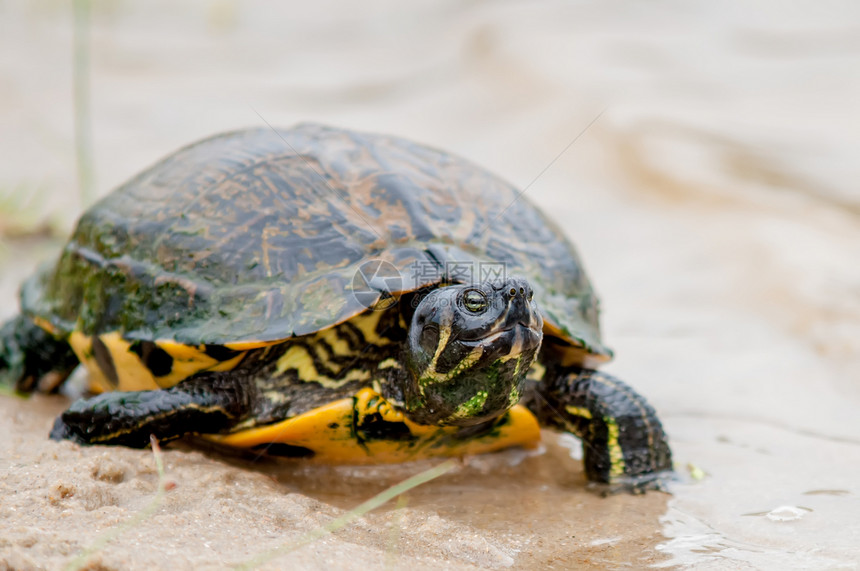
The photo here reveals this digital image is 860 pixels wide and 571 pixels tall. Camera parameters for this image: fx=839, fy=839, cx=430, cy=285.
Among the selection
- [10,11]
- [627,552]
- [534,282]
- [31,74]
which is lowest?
[627,552]

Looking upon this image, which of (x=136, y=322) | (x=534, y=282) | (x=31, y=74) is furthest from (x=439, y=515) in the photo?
(x=31, y=74)

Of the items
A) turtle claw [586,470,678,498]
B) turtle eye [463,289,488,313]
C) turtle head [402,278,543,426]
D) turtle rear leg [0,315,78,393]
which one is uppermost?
turtle eye [463,289,488,313]

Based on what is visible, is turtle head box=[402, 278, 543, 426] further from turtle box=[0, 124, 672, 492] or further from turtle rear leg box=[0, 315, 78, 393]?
turtle rear leg box=[0, 315, 78, 393]

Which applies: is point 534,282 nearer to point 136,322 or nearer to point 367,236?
point 367,236

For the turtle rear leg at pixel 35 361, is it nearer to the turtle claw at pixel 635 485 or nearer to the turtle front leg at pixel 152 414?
the turtle front leg at pixel 152 414

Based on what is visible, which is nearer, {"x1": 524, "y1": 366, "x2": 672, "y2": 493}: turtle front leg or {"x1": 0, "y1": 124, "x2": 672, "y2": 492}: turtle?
{"x1": 0, "y1": 124, "x2": 672, "y2": 492}: turtle

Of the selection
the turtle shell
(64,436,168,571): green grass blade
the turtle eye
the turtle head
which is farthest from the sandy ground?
the turtle eye
